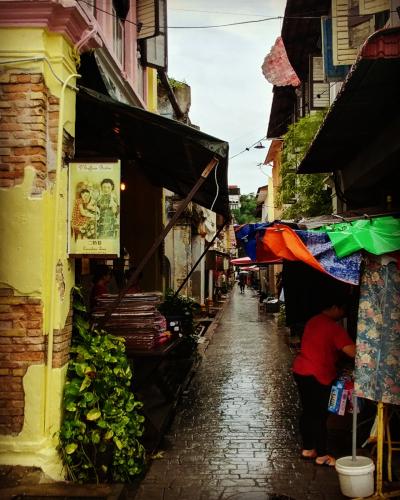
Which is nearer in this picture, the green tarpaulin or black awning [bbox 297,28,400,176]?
black awning [bbox 297,28,400,176]

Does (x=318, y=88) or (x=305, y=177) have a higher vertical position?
(x=318, y=88)

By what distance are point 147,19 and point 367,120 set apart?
17.8ft


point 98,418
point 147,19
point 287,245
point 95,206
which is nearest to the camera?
Answer: point 98,418

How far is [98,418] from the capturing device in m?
5.11

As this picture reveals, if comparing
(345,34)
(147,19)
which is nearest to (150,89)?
(147,19)

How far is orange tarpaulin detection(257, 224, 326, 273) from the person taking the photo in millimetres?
5180

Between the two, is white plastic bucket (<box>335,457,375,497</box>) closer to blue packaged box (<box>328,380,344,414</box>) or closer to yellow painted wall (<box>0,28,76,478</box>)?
blue packaged box (<box>328,380,344,414</box>)

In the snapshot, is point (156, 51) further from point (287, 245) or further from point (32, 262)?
point (32, 262)

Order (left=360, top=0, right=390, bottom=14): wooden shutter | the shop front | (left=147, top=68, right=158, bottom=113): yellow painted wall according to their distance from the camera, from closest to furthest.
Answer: the shop front → (left=360, top=0, right=390, bottom=14): wooden shutter → (left=147, top=68, right=158, bottom=113): yellow painted wall

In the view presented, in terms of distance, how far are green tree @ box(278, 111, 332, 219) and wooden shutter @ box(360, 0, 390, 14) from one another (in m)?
4.08

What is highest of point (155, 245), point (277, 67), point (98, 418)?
point (277, 67)

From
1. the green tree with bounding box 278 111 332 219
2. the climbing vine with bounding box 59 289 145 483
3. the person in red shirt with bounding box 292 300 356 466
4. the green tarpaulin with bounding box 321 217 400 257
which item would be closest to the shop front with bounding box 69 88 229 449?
the climbing vine with bounding box 59 289 145 483

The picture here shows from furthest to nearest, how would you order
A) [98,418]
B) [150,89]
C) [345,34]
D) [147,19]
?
[150,89] < [147,19] < [345,34] < [98,418]

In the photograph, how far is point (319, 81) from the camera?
12289 mm
